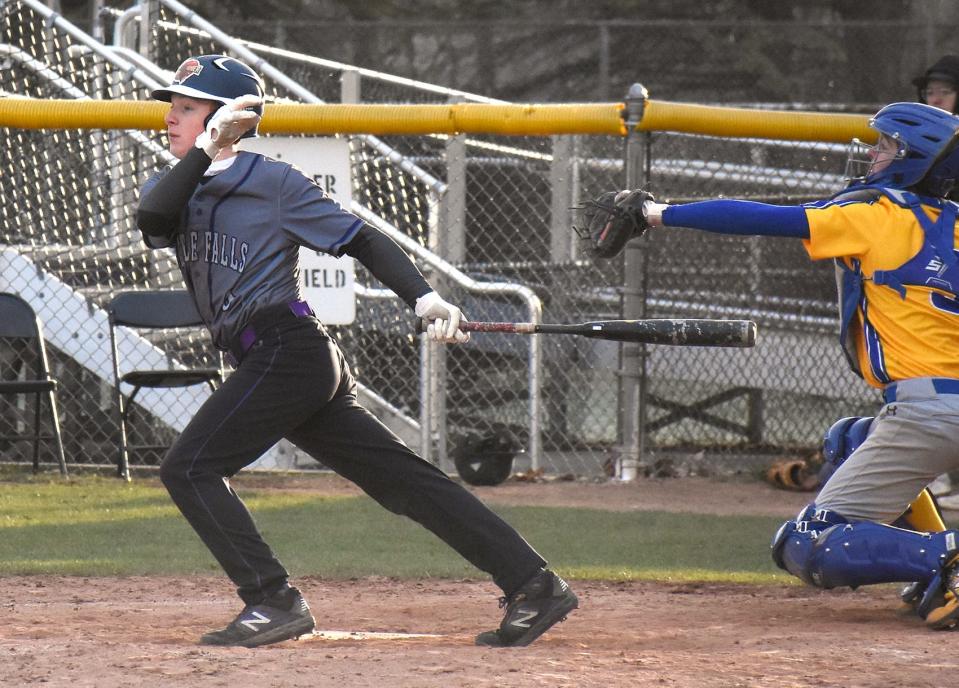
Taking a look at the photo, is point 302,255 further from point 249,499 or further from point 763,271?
point 763,271

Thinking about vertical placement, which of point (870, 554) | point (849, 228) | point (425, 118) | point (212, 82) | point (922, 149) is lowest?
point (870, 554)

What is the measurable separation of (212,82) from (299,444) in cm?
118

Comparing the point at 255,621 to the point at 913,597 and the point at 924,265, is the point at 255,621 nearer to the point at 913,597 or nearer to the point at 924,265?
the point at 913,597

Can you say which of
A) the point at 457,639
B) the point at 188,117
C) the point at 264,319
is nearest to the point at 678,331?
the point at 457,639

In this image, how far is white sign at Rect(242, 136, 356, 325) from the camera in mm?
8352

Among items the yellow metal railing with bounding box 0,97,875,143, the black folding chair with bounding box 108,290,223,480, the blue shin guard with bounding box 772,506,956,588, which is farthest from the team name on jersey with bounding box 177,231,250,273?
the black folding chair with bounding box 108,290,223,480

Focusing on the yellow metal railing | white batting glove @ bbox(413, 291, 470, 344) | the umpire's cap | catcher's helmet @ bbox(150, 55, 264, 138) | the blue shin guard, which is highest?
the umpire's cap

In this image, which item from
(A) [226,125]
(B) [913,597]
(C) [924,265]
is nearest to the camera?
(A) [226,125]

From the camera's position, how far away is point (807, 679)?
408 cm

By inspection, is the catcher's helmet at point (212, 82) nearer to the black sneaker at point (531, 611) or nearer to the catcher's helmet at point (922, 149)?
the black sneaker at point (531, 611)

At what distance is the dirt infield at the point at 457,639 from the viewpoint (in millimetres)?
4062

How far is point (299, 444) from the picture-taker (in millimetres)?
4797

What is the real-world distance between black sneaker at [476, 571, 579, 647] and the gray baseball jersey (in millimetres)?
1182

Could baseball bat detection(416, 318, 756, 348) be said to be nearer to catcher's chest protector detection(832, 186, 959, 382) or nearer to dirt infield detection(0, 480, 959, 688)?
catcher's chest protector detection(832, 186, 959, 382)
